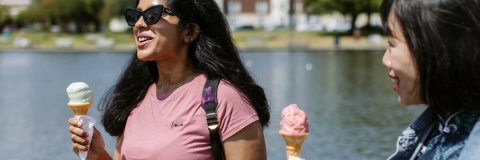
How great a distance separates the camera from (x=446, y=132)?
174cm

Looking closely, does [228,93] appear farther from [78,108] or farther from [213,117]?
[78,108]

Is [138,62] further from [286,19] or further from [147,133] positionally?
[286,19]

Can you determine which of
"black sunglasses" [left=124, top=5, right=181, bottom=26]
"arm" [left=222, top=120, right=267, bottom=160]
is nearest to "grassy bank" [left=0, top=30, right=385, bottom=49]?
"black sunglasses" [left=124, top=5, right=181, bottom=26]

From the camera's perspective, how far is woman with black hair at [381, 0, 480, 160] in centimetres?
167

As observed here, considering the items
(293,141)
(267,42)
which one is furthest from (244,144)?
(267,42)

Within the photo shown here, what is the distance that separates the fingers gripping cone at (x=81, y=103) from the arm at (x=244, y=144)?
540 millimetres

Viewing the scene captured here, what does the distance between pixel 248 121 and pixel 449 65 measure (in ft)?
3.47

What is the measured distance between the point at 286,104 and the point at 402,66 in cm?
1494

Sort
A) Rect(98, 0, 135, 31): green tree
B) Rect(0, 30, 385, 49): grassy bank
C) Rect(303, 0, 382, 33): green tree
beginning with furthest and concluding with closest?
Rect(98, 0, 135, 31): green tree
Rect(303, 0, 382, 33): green tree
Rect(0, 30, 385, 49): grassy bank

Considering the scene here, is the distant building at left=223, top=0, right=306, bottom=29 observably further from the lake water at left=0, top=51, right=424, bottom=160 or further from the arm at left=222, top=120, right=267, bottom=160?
the arm at left=222, top=120, right=267, bottom=160

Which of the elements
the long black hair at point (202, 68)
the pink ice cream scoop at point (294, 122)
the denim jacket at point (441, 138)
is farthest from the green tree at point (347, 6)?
the denim jacket at point (441, 138)

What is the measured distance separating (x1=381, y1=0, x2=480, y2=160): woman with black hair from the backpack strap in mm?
911

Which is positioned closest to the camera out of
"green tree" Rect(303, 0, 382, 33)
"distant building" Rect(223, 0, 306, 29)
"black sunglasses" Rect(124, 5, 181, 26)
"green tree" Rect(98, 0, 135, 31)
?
"black sunglasses" Rect(124, 5, 181, 26)

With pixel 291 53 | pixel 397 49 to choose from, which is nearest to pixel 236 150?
pixel 397 49
